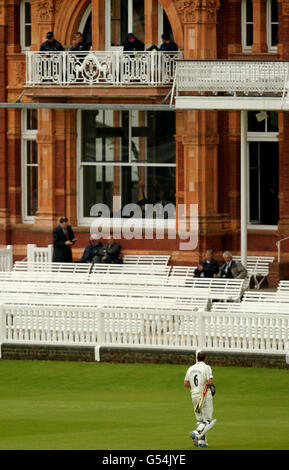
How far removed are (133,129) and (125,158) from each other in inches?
26.3

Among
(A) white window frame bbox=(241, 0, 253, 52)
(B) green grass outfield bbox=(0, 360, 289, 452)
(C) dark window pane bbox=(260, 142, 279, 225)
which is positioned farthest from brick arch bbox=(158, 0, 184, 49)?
(B) green grass outfield bbox=(0, 360, 289, 452)

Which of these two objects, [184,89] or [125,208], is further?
[125,208]

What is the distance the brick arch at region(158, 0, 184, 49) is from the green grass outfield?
10404 millimetres

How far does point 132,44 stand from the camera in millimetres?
38625

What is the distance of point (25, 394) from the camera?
28.0m

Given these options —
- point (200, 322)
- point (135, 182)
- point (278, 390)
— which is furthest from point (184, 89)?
point (278, 390)

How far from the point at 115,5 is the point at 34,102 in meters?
2.80

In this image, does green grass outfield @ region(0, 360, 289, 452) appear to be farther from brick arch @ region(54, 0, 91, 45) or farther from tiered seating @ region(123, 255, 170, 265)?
brick arch @ region(54, 0, 91, 45)

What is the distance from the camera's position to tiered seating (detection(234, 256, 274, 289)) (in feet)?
123

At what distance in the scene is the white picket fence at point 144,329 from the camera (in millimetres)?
29625

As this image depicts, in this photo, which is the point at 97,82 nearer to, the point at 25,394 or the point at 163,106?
the point at 163,106

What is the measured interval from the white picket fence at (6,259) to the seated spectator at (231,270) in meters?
6.30

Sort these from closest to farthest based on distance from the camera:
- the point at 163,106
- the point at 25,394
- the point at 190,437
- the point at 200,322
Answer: the point at 190,437
the point at 25,394
the point at 200,322
the point at 163,106

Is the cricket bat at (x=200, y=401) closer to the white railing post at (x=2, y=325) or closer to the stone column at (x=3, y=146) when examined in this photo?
the white railing post at (x=2, y=325)
